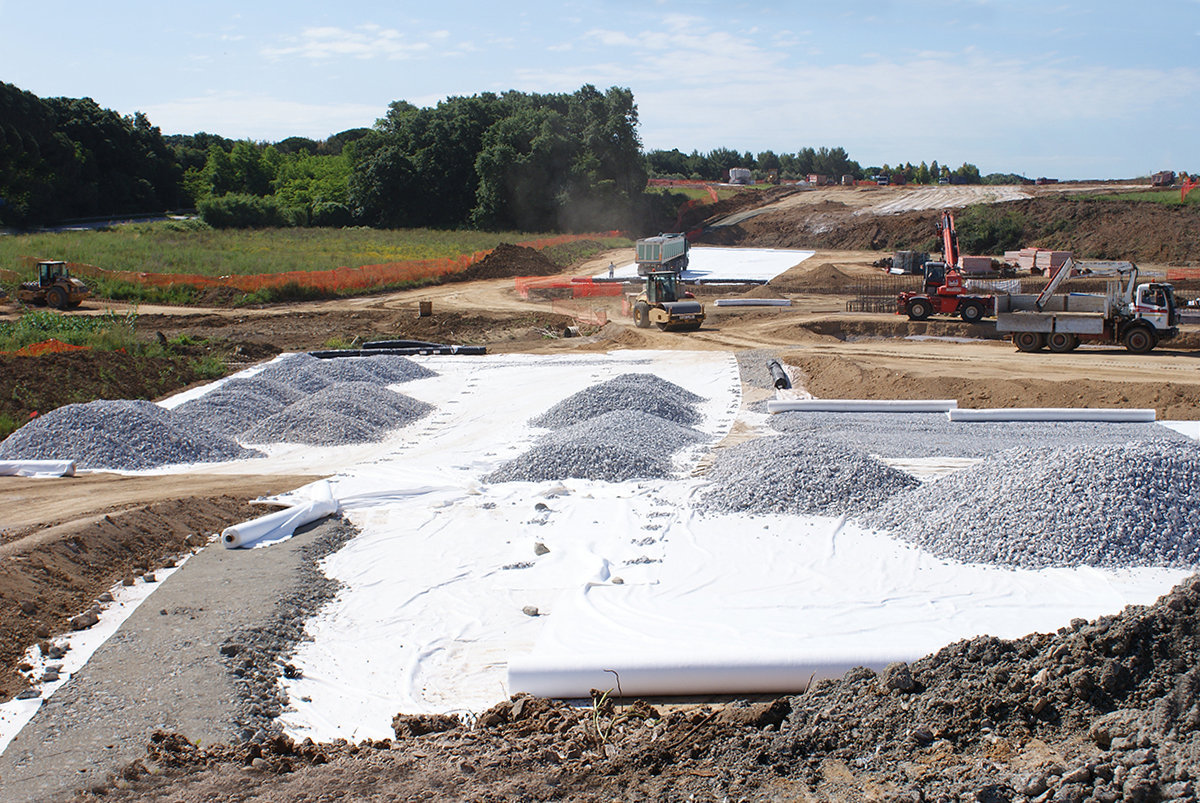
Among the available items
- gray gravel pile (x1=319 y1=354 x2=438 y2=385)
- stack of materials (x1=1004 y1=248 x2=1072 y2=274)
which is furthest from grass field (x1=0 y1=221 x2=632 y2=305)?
stack of materials (x1=1004 y1=248 x2=1072 y2=274)

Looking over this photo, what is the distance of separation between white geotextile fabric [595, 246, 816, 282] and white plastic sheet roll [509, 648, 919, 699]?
34.5 meters

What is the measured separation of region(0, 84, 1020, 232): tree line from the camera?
6256 cm

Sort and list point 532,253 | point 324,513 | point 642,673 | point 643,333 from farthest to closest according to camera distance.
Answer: point 532,253 < point 643,333 < point 324,513 < point 642,673

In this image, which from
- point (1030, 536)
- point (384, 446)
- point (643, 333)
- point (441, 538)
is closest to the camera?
point (1030, 536)

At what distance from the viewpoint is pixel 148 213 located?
7475 cm

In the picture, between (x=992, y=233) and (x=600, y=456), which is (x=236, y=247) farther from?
(x=992, y=233)

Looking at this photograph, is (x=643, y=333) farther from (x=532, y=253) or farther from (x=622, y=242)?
(x=622, y=242)

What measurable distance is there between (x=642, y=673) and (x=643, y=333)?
71.7ft

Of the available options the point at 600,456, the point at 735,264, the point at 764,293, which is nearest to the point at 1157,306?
the point at 764,293

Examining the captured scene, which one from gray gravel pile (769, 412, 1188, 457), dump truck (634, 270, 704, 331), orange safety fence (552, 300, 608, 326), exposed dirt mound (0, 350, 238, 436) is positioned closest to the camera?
gray gravel pile (769, 412, 1188, 457)

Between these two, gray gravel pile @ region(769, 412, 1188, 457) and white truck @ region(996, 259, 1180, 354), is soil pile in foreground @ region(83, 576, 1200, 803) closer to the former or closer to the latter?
gray gravel pile @ region(769, 412, 1188, 457)

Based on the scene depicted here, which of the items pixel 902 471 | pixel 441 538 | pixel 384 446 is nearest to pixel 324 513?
pixel 441 538

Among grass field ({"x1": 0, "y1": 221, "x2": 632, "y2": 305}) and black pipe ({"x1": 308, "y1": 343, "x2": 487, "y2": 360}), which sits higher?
grass field ({"x1": 0, "y1": 221, "x2": 632, "y2": 305})

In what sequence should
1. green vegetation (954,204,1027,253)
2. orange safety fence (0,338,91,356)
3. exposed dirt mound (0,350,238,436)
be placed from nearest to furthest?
1. exposed dirt mound (0,350,238,436)
2. orange safety fence (0,338,91,356)
3. green vegetation (954,204,1027,253)
